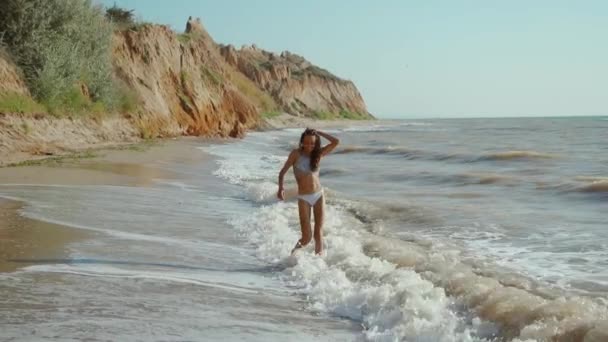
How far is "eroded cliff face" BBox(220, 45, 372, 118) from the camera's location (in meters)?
87.4

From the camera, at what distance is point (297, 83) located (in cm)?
9425

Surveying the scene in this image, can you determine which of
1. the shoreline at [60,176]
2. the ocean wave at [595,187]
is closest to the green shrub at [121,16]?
the shoreline at [60,176]

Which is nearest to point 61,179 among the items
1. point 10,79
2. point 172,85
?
point 10,79

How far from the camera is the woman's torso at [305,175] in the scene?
8.40m

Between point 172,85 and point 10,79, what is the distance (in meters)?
17.4

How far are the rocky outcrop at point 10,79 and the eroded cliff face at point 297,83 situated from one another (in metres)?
64.6

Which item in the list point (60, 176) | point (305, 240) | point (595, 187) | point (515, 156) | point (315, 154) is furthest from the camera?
point (515, 156)

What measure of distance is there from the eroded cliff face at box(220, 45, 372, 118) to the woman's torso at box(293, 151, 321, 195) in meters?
76.6

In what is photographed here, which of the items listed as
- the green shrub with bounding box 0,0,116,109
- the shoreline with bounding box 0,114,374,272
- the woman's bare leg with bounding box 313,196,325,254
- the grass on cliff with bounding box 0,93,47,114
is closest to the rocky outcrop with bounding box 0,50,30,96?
the grass on cliff with bounding box 0,93,47,114

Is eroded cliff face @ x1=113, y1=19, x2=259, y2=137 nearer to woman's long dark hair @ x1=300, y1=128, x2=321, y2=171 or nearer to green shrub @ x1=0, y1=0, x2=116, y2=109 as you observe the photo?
green shrub @ x1=0, y1=0, x2=116, y2=109

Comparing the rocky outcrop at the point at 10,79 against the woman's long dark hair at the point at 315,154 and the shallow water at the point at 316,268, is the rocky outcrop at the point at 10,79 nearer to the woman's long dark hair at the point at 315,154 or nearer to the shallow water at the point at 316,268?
the shallow water at the point at 316,268

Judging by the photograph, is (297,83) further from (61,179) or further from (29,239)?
(29,239)

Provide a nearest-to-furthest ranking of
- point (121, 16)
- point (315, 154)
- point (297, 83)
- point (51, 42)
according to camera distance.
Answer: point (315, 154) < point (51, 42) < point (121, 16) < point (297, 83)

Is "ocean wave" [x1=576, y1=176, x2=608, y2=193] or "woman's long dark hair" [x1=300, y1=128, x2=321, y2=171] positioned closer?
"woman's long dark hair" [x1=300, y1=128, x2=321, y2=171]
